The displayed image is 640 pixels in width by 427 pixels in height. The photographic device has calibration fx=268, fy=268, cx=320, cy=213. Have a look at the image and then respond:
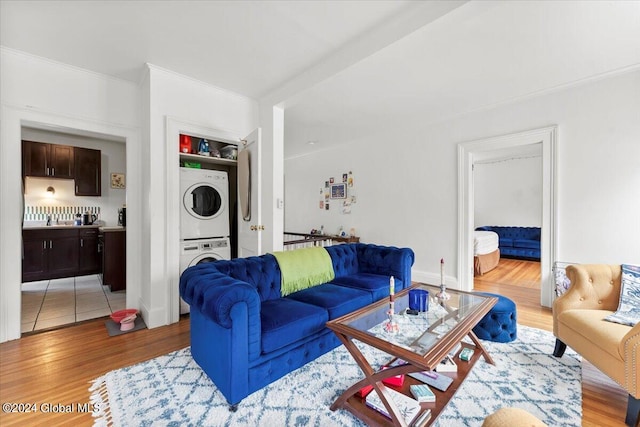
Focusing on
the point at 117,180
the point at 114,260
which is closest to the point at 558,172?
the point at 114,260

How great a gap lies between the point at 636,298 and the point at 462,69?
7.81ft

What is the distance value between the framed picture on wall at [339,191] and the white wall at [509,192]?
4.81 metres

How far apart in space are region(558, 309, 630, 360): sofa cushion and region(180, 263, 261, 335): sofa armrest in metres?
2.15

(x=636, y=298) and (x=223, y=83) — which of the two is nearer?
(x=636, y=298)

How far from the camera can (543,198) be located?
3.31 metres

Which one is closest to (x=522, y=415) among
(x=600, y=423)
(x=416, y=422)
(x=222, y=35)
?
(x=416, y=422)

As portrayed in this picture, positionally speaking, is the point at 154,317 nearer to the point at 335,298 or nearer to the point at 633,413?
the point at 335,298

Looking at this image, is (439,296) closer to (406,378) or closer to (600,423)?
(406,378)

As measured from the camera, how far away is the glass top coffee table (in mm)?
1389

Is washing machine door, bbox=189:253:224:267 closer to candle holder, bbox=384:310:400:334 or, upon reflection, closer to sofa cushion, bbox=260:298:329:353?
sofa cushion, bbox=260:298:329:353

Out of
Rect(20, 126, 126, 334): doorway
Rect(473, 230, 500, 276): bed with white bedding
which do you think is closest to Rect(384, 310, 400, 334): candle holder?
Rect(20, 126, 126, 334): doorway

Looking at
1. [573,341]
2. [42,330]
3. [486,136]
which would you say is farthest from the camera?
[486,136]

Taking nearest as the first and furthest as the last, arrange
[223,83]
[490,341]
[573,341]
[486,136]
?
1. [573,341]
2. [490,341]
3. [223,83]
4. [486,136]

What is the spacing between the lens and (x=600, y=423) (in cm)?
151
